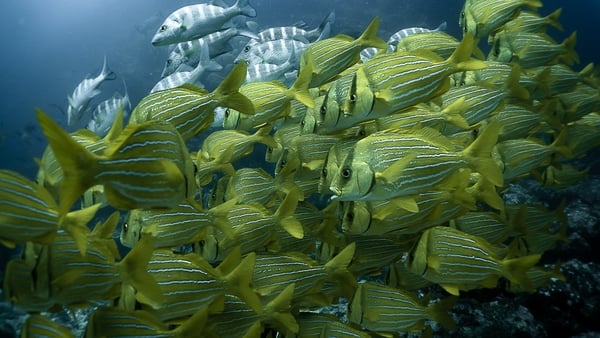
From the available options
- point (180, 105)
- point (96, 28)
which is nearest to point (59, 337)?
point (180, 105)

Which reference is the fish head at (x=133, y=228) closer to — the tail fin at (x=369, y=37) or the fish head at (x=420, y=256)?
the fish head at (x=420, y=256)

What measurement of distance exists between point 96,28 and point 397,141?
52.9 meters

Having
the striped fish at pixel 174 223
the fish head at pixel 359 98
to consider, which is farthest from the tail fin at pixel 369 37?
the striped fish at pixel 174 223

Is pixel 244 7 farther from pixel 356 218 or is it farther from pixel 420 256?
pixel 420 256

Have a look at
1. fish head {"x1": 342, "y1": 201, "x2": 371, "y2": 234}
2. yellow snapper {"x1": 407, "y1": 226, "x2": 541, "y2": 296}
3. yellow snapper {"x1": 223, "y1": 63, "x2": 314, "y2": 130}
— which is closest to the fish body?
yellow snapper {"x1": 223, "y1": 63, "x2": 314, "y2": 130}

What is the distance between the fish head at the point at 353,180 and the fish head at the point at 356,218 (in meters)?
0.36

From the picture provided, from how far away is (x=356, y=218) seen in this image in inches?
123

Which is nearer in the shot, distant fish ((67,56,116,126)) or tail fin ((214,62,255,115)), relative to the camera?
tail fin ((214,62,255,115))

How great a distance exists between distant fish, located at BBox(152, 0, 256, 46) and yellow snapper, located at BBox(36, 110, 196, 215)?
448 cm

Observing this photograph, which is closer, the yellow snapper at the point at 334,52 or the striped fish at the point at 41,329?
the striped fish at the point at 41,329

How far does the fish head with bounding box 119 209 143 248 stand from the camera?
3.28 m

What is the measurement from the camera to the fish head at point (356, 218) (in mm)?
3107

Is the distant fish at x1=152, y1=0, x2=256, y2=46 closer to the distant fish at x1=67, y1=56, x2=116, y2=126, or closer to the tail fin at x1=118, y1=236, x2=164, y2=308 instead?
the distant fish at x1=67, y1=56, x2=116, y2=126

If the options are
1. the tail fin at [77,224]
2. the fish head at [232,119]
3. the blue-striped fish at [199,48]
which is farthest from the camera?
the blue-striped fish at [199,48]
